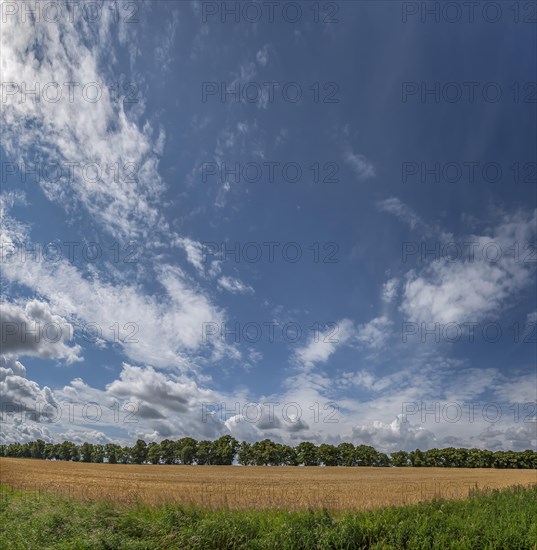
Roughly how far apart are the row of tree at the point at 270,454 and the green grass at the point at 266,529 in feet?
341

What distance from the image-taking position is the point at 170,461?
4540 inches

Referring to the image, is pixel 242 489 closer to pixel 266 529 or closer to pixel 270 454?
pixel 266 529

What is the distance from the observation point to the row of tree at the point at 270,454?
114938 millimetres

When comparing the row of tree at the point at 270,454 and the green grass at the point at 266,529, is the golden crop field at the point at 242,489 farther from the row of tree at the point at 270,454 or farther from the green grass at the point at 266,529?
the row of tree at the point at 270,454

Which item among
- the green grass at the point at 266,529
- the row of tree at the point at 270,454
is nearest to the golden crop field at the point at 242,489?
the green grass at the point at 266,529

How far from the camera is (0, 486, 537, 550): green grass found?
13648 mm

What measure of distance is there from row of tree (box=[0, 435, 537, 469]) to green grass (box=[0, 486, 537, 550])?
104 m

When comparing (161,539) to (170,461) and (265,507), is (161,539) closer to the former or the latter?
(265,507)

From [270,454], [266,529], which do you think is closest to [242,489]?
[266,529]

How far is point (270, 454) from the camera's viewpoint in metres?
116

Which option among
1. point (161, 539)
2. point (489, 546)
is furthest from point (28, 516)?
point (489, 546)

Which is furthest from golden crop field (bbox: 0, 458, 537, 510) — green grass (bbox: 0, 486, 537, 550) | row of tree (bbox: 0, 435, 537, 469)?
row of tree (bbox: 0, 435, 537, 469)

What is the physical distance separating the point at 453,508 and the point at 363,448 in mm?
120581

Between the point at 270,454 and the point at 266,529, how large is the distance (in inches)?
4320
